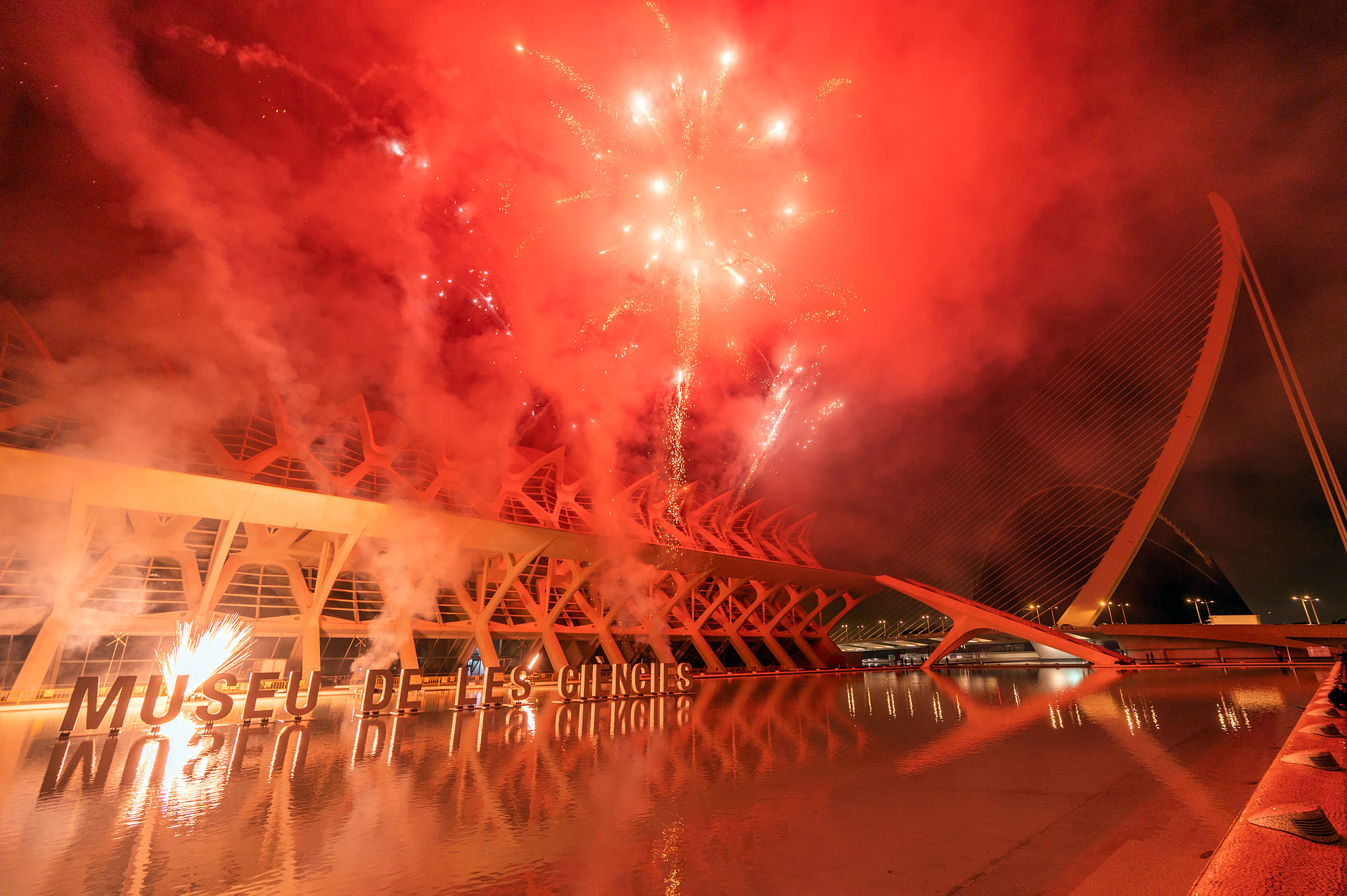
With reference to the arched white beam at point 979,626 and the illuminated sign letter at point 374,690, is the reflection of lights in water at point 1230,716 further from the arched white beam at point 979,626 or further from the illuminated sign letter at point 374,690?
the arched white beam at point 979,626

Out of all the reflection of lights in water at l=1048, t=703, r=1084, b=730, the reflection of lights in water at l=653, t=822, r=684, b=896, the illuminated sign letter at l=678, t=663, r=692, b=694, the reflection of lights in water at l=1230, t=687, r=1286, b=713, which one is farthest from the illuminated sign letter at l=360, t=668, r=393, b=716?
the reflection of lights in water at l=1230, t=687, r=1286, b=713

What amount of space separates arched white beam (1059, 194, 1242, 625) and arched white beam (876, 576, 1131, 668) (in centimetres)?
515

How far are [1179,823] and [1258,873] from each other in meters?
1.81

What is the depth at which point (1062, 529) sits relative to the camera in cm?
4678

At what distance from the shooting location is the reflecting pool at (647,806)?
2.81m

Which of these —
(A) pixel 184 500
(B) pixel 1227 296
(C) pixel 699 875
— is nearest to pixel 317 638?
(A) pixel 184 500

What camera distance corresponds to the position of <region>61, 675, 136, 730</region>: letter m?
8.12 metres

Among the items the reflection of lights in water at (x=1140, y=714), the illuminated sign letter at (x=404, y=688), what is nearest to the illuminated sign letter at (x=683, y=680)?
the illuminated sign letter at (x=404, y=688)

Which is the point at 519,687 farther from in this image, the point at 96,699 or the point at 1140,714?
the point at 1140,714

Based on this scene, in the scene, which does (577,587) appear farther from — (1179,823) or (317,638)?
(1179,823)

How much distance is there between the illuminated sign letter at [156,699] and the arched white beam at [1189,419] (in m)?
26.7

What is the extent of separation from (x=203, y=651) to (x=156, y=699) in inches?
238

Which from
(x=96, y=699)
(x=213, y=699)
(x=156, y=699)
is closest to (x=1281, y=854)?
(x=213, y=699)

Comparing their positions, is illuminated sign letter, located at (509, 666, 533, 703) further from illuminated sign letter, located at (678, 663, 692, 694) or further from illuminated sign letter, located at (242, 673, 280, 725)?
illuminated sign letter, located at (678, 663, 692, 694)
